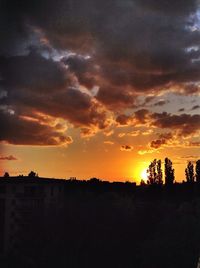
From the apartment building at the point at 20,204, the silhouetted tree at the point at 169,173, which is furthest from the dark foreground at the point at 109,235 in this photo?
the silhouetted tree at the point at 169,173

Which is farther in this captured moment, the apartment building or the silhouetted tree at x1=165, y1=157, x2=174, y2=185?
the silhouetted tree at x1=165, y1=157, x2=174, y2=185

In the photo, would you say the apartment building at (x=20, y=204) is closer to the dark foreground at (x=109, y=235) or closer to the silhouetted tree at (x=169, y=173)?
the dark foreground at (x=109, y=235)

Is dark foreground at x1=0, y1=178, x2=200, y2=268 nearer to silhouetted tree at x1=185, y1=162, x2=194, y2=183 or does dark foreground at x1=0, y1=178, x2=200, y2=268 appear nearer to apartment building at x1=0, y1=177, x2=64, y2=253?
apartment building at x1=0, y1=177, x2=64, y2=253

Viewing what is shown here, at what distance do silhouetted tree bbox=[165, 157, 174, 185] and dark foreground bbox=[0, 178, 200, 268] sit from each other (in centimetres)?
2552

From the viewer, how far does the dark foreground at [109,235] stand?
53406 millimetres

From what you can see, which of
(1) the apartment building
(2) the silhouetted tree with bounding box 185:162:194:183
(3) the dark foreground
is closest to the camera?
(3) the dark foreground

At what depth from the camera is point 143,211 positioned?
2721 inches

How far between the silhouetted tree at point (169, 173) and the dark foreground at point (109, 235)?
25523 millimetres

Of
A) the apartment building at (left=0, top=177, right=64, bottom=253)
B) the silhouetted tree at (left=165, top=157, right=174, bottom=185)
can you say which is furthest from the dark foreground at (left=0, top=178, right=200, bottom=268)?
the silhouetted tree at (left=165, top=157, right=174, bottom=185)

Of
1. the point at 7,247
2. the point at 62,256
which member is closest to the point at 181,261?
the point at 62,256

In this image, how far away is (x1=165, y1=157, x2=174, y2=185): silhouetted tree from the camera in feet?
330

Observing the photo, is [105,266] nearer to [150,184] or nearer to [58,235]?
[58,235]

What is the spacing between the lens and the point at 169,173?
10212 cm

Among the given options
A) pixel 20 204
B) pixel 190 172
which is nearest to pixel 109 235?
pixel 20 204
